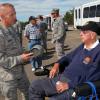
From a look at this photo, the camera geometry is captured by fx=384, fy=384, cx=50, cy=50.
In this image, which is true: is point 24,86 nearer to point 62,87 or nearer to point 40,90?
point 40,90

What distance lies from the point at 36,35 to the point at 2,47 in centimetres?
641

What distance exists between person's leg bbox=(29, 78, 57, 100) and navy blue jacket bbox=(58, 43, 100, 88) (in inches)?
10.3

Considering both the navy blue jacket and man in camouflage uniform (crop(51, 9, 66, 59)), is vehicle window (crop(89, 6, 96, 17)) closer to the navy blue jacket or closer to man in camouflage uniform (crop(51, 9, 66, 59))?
man in camouflage uniform (crop(51, 9, 66, 59))

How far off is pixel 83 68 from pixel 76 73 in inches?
4.6

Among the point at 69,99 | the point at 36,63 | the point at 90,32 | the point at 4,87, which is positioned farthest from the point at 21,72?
the point at 36,63

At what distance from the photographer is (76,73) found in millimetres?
4949

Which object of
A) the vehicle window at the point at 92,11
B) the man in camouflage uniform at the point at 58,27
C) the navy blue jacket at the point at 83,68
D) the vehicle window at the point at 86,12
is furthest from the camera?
the vehicle window at the point at 86,12

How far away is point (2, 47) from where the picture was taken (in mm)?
4703

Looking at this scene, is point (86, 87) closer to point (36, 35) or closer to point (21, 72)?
point (21, 72)

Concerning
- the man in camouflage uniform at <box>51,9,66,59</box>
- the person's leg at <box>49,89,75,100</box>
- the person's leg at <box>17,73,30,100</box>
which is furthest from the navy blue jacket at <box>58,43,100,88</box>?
the man in camouflage uniform at <box>51,9,66,59</box>

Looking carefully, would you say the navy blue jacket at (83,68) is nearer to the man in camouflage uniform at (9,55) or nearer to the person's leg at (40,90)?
the person's leg at (40,90)

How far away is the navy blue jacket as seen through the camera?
4.82 m

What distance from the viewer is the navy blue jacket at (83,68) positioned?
15.8 feet

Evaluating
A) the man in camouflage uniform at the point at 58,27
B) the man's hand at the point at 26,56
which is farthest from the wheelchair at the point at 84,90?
the man in camouflage uniform at the point at 58,27
